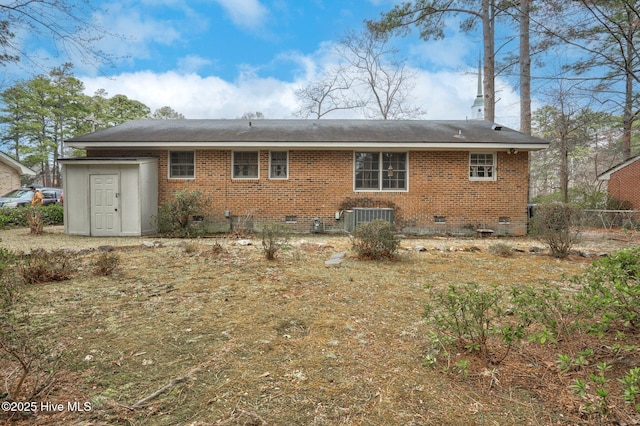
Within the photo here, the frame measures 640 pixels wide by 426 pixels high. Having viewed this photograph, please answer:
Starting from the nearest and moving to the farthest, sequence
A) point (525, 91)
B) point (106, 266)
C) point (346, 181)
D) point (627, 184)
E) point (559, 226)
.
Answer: point (106, 266), point (559, 226), point (346, 181), point (525, 91), point (627, 184)

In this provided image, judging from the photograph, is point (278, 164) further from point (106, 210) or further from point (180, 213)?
point (106, 210)

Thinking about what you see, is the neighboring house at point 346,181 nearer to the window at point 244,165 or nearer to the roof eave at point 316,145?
the window at point 244,165

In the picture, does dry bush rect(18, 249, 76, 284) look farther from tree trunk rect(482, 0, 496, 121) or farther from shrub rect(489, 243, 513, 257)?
tree trunk rect(482, 0, 496, 121)

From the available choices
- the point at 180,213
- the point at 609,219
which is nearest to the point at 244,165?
the point at 180,213

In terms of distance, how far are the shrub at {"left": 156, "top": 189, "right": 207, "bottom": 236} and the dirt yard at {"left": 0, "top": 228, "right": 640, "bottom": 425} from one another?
5.02 m

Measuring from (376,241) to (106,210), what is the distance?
8691 mm

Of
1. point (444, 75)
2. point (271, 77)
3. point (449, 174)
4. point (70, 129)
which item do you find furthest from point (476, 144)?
point (70, 129)

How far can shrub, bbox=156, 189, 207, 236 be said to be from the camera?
10.2 metres

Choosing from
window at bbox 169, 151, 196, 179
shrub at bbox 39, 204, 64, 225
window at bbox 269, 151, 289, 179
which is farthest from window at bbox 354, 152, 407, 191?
shrub at bbox 39, 204, 64, 225

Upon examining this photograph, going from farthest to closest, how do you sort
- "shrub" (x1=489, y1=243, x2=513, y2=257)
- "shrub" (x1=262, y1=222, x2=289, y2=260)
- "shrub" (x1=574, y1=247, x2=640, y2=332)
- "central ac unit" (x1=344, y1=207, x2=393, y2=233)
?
"central ac unit" (x1=344, y1=207, x2=393, y2=233), "shrub" (x1=489, y1=243, x2=513, y2=257), "shrub" (x1=262, y1=222, x2=289, y2=260), "shrub" (x1=574, y1=247, x2=640, y2=332)

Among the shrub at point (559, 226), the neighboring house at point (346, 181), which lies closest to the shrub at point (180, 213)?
the neighboring house at point (346, 181)

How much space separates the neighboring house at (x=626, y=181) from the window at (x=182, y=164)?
20.4m

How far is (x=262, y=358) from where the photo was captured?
2695 mm

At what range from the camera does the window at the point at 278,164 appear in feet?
38.3
